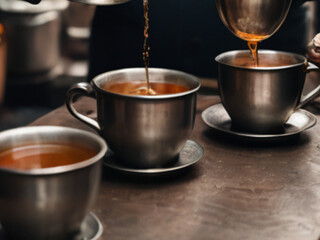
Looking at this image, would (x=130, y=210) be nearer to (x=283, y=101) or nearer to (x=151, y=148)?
(x=151, y=148)

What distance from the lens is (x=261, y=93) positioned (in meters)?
1.22

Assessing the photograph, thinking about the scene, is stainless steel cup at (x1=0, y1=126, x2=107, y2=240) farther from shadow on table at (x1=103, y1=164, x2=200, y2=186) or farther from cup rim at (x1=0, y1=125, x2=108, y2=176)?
Answer: shadow on table at (x1=103, y1=164, x2=200, y2=186)

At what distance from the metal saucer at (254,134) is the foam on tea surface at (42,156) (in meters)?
0.52

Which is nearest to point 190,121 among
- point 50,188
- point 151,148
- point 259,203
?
point 151,148

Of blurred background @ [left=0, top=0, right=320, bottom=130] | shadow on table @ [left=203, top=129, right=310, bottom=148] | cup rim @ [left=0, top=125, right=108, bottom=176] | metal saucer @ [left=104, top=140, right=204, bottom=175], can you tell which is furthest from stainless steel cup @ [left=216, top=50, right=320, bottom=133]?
blurred background @ [left=0, top=0, right=320, bottom=130]

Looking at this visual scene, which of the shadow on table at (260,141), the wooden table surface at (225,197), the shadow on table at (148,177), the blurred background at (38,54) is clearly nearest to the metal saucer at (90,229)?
the wooden table surface at (225,197)

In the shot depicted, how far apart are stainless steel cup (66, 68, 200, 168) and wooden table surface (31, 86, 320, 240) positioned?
0.05m

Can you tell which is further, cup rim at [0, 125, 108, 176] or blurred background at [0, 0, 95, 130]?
blurred background at [0, 0, 95, 130]

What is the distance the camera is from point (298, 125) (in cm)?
134

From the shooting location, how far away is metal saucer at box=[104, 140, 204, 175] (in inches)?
39.7

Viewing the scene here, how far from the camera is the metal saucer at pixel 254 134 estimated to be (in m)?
1.23

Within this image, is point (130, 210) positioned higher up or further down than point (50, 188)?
further down

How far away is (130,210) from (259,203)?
0.76 ft

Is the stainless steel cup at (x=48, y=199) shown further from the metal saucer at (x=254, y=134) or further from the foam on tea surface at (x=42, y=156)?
the metal saucer at (x=254, y=134)
